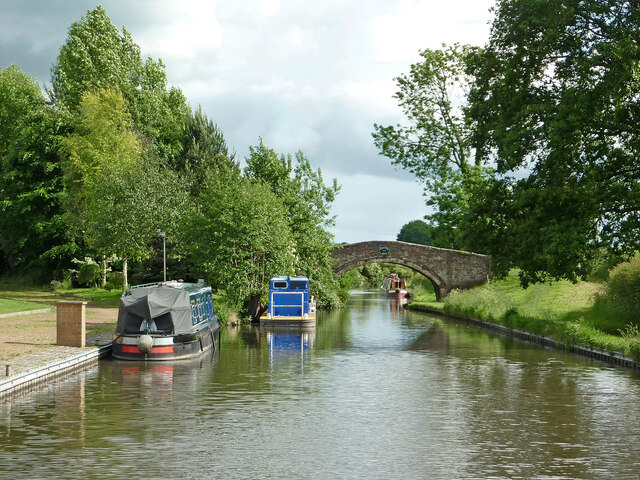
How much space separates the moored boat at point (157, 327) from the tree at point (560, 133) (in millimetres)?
11267

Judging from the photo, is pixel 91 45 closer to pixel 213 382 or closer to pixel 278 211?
pixel 278 211

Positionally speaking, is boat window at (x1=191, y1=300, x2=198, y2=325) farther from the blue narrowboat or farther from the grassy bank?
the grassy bank

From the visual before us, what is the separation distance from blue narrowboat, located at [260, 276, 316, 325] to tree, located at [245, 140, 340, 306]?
2.81m

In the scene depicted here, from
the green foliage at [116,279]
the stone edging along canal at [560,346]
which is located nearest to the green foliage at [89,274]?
the green foliage at [116,279]

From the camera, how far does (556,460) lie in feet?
40.7

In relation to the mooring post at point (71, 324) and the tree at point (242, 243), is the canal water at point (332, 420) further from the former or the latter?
the tree at point (242, 243)

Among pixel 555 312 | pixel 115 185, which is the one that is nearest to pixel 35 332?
pixel 115 185

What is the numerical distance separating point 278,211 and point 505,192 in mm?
14118

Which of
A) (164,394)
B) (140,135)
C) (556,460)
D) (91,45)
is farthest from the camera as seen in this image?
(91,45)

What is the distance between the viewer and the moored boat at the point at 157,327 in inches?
947

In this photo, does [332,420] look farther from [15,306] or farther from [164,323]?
[15,306]

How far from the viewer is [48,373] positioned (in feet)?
64.6

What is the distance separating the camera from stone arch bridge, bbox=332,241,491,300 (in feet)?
185

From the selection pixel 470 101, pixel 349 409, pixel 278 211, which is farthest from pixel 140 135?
pixel 349 409
